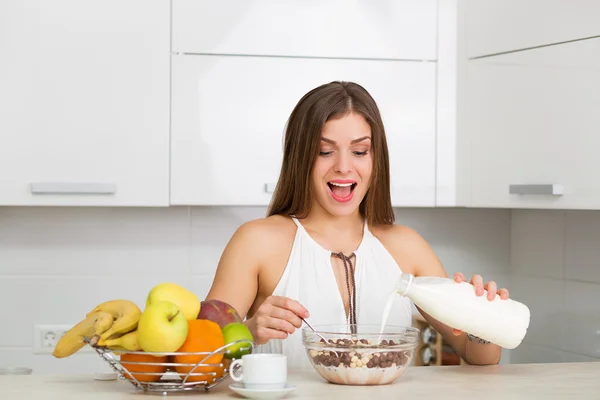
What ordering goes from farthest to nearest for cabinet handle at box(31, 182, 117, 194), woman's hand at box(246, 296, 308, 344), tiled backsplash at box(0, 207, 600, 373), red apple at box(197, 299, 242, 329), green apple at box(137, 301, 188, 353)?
1. tiled backsplash at box(0, 207, 600, 373)
2. cabinet handle at box(31, 182, 117, 194)
3. woman's hand at box(246, 296, 308, 344)
4. red apple at box(197, 299, 242, 329)
5. green apple at box(137, 301, 188, 353)

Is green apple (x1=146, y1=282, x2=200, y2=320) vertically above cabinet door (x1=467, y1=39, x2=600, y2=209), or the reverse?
cabinet door (x1=467, y1=39, x2=600, y2=209)

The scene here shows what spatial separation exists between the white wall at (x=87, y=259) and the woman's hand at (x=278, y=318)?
1267 mm

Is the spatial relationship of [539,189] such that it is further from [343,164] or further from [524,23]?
[343,164]

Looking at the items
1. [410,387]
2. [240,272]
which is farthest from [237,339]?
[240,272]

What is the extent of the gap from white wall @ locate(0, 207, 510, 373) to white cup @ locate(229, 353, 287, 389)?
1.57 meters

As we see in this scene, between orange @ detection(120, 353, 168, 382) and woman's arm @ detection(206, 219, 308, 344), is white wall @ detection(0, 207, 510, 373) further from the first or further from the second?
orange @ detection(120, 353, 168, 382)

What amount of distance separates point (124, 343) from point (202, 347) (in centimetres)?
11

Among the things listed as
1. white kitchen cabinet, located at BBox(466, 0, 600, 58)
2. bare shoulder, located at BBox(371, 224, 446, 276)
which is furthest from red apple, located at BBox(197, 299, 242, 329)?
white kitchen cabinet, located at BBox(466, 0, 600, 58)

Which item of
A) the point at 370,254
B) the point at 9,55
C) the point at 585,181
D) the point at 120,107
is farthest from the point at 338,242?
the point at 9,55

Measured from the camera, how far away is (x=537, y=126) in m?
2.21

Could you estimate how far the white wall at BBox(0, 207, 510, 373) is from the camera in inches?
105

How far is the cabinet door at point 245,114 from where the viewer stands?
2371 millimetres

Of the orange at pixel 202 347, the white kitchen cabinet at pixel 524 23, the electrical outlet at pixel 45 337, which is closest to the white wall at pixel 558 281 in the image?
the white kitchen cabinet at pixel 524 23

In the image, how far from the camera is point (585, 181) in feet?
6.63
